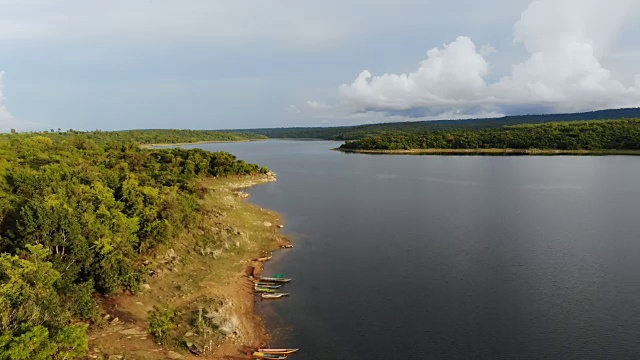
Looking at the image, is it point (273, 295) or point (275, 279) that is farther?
point (275, 279)

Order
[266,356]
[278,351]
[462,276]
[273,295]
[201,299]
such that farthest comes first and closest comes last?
[462,276]
[273,295]
[201,299]
[278,351]
[266,356]

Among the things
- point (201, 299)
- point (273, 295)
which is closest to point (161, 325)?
point (201, 299)

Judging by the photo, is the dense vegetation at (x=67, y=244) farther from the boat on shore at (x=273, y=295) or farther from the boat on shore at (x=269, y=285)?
the boat on shore at (x=269, y=285)

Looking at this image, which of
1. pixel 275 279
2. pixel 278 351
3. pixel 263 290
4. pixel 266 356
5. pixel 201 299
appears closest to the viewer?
pixel 266 356

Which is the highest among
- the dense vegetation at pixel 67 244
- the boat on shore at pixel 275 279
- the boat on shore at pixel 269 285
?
the dense vegetation at pixel 67 244

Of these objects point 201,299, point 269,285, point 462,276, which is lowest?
point 269,285

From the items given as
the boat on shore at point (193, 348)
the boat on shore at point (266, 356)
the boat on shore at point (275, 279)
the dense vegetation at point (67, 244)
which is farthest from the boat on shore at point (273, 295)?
the dense vegetation at point (67, 244)

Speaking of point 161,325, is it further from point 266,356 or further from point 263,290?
point 263,290
